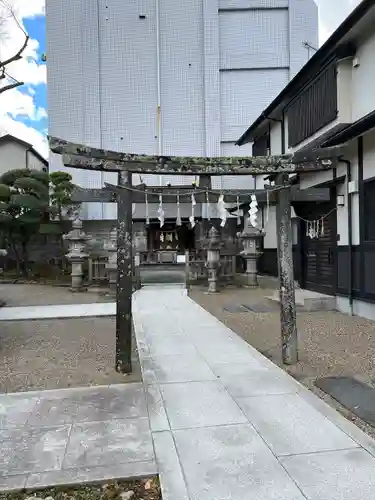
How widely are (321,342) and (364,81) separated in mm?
5757

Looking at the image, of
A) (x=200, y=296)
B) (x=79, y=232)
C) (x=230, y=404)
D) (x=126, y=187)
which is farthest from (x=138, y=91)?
(x=230, y=404)

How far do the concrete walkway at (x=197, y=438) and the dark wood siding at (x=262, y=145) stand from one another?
12171mm

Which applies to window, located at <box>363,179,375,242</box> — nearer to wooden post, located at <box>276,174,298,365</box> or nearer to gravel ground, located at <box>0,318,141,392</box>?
wooden post, located at <box>276,174,298,365</box>

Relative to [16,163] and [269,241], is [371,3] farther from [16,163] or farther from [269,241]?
[16,163]

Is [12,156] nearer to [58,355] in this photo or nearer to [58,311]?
[58,311]

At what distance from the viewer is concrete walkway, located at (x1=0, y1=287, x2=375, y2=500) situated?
291cm

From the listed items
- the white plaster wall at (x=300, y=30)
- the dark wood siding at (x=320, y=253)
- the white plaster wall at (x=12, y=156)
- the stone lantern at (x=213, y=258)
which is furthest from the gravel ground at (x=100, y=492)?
the white plaster wall at (x=12, y=156)

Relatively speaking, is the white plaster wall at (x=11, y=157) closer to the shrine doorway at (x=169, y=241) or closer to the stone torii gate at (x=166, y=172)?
the shrine doorway at (x=169, y=241)

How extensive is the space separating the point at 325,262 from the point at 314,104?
432 centimetres

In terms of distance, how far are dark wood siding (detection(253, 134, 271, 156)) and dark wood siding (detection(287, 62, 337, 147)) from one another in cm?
290

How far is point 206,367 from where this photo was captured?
5852 mm

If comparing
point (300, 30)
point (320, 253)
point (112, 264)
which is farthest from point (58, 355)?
point (300, 30)

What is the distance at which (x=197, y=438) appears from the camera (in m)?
3.59

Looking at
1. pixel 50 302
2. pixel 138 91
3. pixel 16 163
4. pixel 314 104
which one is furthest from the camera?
pixel 16 163
